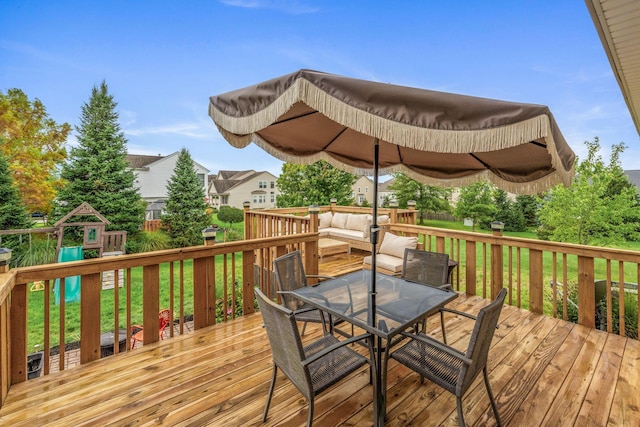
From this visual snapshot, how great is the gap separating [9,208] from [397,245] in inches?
515

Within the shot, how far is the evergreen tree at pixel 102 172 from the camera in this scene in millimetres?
12250

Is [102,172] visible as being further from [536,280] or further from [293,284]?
[536,280]

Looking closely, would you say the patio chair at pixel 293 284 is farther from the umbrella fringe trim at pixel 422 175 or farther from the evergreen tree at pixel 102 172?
the evergreen tree at pixel 102 172

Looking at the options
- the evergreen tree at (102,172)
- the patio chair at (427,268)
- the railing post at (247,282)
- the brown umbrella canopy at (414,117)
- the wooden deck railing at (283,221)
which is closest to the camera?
the brown umbrella canopy at (414,117)

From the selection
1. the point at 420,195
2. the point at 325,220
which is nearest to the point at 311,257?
the point at 325,220

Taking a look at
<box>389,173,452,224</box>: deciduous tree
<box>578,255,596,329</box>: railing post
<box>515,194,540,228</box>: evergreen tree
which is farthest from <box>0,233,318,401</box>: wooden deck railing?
<box>515,194,540,228</box>: evergreen tree

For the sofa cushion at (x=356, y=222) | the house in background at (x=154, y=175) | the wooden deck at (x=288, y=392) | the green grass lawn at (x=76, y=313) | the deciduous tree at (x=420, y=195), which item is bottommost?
the green grass lawn at (x=76, y=313)

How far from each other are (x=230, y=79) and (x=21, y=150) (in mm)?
8501

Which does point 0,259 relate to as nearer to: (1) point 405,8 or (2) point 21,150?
(1) point 405,8

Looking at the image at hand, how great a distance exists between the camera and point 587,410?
6.33 ft

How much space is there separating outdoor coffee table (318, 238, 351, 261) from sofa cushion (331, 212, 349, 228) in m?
0.65

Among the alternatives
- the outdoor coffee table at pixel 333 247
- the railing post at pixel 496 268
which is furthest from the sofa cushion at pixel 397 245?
the outdoor coffee table at pixel 333 247

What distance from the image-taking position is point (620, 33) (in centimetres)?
230

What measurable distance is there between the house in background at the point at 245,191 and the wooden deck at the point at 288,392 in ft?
75.7
